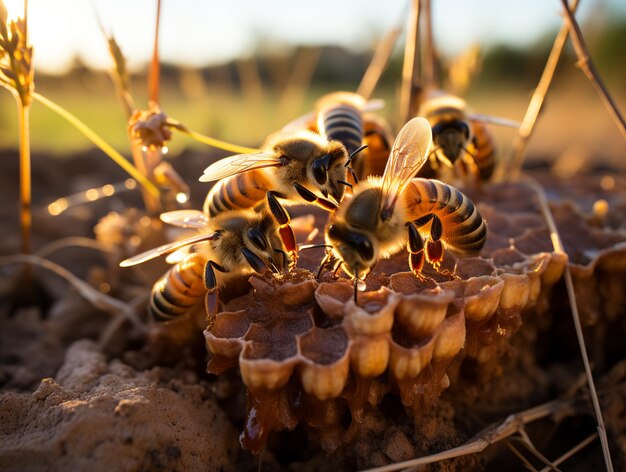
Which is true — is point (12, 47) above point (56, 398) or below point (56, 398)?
above

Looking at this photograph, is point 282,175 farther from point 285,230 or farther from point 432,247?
point 432,247

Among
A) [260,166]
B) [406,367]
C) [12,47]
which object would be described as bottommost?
[406,367]

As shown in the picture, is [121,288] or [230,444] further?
[121,288]

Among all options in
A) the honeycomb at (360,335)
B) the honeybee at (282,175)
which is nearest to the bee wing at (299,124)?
the honeybee at (282,175)

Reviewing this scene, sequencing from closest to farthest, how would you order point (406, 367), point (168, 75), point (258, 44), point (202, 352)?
point (406, 367), point (202, 352), point (258, 44), point (168, 75)

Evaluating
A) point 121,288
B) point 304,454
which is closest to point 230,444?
point 304,454

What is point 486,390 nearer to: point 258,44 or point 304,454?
point 304,454

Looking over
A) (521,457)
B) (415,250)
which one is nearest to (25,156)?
(415,250)
